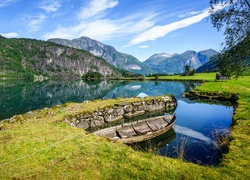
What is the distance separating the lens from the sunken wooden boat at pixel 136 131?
19.9 m

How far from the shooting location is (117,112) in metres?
34.1

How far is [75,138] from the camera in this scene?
1558cm

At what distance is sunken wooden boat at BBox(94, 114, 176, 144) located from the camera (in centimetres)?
1994

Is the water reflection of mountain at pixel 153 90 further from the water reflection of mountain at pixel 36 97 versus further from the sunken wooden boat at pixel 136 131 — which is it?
the sunken wooden boat at pixel 136 131

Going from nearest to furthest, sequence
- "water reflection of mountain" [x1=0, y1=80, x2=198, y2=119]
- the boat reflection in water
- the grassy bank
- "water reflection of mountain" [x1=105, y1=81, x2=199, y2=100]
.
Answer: the grassy bank
the boat reflection in water
"water reflection of mountain" [x1=0, y1=80, x2=198, y2=119]
"water reflection of mountain" [x1=105, y1=81, x2=199, y2=100]

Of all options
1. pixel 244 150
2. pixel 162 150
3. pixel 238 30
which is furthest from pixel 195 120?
pixel 244 150

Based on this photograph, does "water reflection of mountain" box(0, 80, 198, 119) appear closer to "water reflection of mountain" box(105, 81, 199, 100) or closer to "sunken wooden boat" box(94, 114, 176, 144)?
"water reflection of mountain" box(105, 81, 199, 100)

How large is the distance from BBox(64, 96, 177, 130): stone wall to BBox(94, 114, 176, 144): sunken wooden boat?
6.58 m

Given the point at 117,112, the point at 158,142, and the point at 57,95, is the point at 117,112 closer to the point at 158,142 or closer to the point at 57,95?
the point at 158,142

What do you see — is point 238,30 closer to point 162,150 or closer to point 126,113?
point 162,150

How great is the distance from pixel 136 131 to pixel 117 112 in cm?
1125

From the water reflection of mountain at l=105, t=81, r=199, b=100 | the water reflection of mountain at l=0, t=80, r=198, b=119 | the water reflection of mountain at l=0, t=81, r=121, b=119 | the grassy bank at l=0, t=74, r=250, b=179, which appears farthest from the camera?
the water reflection of mountain at l=105, t=81, r=199, b=100

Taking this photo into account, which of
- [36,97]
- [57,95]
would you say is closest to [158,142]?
[36,97]

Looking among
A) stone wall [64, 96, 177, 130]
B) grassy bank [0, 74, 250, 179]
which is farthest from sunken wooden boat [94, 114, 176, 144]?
stone wall [64, 96, 177, 130]
